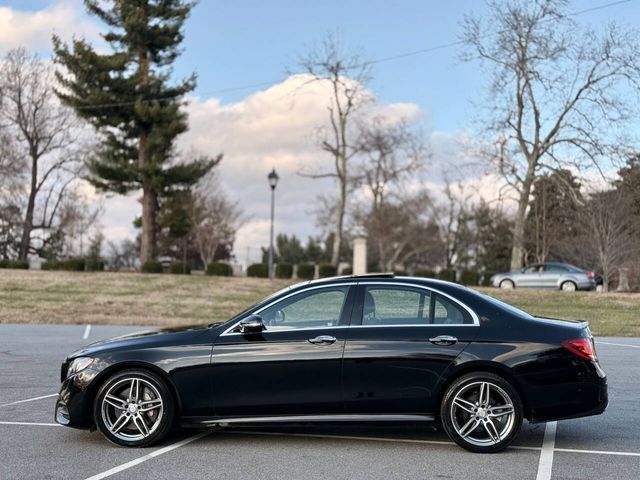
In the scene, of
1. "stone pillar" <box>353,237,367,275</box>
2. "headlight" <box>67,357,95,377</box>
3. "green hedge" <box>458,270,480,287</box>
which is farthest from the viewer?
"stone pillar" <box>353,237,367,275</box>

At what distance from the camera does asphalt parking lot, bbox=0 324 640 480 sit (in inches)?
230

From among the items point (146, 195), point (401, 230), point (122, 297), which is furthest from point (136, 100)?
point (401, 230)

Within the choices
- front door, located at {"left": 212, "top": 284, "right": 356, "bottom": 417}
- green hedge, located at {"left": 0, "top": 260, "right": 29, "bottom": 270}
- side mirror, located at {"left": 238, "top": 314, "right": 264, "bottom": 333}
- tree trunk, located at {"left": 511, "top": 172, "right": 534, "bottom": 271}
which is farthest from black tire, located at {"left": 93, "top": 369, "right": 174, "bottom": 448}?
green hedge, located at {"left": 0, "top": 260, "right": 29, "bottom": 270}

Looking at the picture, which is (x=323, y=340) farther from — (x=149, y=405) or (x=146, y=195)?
(x=146, y=195)

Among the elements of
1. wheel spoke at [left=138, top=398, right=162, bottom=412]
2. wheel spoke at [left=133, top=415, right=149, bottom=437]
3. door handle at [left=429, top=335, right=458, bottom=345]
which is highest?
door handle at [left=429, top=335, right=458, bottom=345]

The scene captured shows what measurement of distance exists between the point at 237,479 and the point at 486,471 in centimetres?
194

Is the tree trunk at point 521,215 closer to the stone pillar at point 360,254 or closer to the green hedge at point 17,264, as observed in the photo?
the stone pillar at point 360,254

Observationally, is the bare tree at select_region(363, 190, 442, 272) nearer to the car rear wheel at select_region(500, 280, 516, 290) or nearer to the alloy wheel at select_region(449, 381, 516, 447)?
the car rear wheel at select_region(500, 280, 516, 290)

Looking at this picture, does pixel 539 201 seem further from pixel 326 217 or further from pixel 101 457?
pixel 101 457

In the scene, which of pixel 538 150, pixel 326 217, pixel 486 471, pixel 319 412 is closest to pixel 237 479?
pixel 319 412

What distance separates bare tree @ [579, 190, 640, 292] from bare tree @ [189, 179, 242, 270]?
37645 mm

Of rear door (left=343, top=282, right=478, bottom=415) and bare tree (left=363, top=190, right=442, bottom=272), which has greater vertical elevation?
bare tree (left=363, top=190, right=442, bottom=272)

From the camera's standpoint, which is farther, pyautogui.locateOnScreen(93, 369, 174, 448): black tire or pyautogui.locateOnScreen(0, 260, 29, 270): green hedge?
pyautogui.locateOnScreen(0, 260, 29, 270): green hedge

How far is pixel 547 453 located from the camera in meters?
6.57
